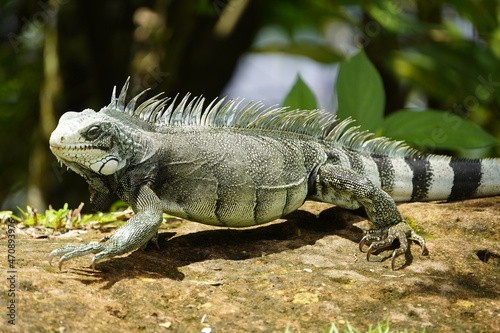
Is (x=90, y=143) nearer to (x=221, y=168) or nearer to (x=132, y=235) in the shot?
(x=132, y=235)

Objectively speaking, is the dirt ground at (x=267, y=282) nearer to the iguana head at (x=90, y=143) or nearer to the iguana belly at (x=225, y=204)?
the iguana belly at (x=225, y=204)

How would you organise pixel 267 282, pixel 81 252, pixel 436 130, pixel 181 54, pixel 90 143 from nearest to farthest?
pixel 81 252
pixel 267 282
pixel 90 143
pixel 436 130
pixel 181 54

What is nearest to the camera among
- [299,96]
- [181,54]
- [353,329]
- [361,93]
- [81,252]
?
[353,329]

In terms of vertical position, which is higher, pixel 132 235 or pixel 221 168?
pixel 221 168

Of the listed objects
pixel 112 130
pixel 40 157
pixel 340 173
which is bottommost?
pixel 40 157

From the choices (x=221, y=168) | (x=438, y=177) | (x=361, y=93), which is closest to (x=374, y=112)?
(x=361, y=93)

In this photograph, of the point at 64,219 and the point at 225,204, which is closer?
the point at 225,204

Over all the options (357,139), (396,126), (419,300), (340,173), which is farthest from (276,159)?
(396,126)

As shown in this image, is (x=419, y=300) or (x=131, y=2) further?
(x=131, y=2)

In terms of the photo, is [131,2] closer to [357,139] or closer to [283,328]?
[357,139]
